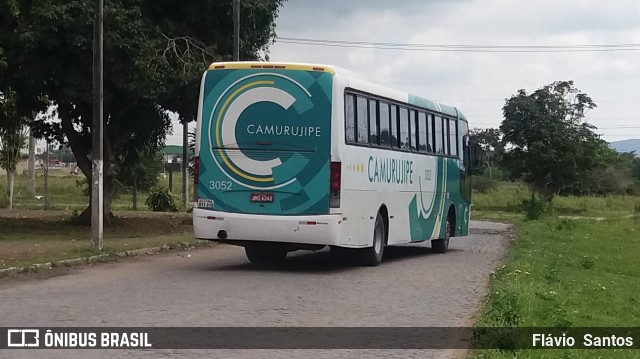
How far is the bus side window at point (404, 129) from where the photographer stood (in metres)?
19.3

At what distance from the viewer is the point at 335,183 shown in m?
15.9

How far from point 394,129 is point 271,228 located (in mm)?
4249

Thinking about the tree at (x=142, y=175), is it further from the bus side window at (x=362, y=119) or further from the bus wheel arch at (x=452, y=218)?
the bus side window at (x=362, y=119)

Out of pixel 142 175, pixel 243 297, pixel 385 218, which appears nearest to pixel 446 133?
pixel 385 218

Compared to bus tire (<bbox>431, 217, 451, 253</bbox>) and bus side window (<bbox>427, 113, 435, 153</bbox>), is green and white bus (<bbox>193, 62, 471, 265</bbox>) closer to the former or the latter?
bus side window (<bbox>427, 113, 435, 153</bbox>)

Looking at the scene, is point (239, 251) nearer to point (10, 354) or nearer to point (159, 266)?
point (159, 266)

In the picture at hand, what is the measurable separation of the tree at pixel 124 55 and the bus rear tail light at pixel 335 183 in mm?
8747

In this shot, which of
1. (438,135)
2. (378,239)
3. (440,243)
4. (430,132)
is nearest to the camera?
(378,239)

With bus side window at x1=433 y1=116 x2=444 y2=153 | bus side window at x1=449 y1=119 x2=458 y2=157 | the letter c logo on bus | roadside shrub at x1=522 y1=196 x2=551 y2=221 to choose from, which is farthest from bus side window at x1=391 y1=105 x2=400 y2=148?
roadside shrub at x1=522 y1=196 x2=551 y2=221

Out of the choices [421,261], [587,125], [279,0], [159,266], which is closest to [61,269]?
[159,266]

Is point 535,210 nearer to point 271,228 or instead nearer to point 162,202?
point 162,202

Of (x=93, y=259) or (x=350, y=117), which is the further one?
(x=93, y=259)

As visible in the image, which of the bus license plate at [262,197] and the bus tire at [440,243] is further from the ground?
the bus license plate at [262,197]

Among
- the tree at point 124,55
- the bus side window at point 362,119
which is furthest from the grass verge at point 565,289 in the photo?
the tree at point 124,55
